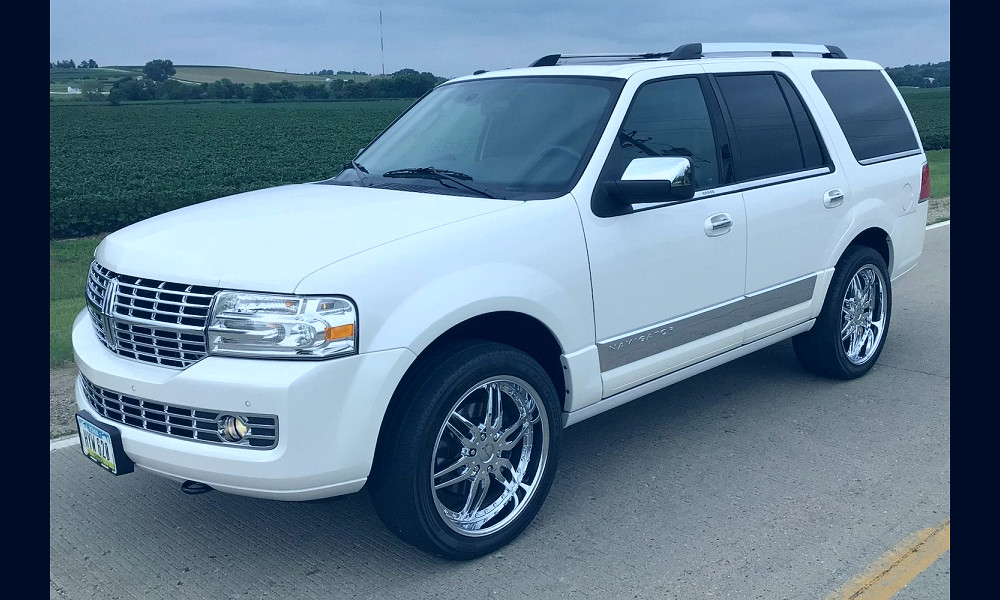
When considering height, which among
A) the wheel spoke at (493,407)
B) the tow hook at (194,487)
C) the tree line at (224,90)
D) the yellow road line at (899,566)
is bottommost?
the yellow road line at (899,566)

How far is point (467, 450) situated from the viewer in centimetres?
403

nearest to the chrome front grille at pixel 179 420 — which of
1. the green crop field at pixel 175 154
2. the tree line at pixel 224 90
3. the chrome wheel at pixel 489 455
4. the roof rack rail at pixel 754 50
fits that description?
the chrome wheel at pixel 489 455

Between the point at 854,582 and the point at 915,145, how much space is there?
158 inches

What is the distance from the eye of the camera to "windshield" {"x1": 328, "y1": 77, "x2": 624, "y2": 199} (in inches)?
180

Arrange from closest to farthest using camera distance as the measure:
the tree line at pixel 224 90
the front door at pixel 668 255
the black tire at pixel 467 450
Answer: the black tire at pixel 467 450 < the front door at pixel 668 255 < the tree line at pixel 224 90

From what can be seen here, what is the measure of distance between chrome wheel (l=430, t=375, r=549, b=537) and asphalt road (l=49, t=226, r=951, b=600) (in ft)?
0.64

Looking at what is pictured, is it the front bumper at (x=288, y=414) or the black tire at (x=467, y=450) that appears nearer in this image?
the front bumper at (x=288, y=414)

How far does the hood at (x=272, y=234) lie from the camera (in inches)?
143

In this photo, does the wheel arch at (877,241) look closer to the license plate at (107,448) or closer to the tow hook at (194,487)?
the tow hook at (194,487)

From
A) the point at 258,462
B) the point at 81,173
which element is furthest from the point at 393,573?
the point at 81,173

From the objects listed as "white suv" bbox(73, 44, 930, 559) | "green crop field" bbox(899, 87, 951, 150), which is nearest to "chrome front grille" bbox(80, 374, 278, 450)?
"white suv" bbox(73, 44, 930, 559)

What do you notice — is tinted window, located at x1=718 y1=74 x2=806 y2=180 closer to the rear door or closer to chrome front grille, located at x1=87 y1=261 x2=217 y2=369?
the rear door

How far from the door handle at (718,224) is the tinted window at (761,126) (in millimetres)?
335
